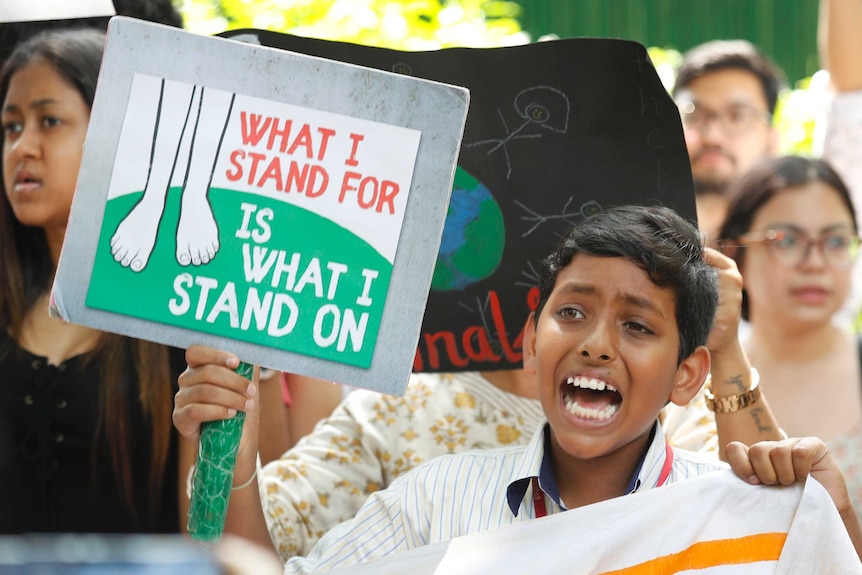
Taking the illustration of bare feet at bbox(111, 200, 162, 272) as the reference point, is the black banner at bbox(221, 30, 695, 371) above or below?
above

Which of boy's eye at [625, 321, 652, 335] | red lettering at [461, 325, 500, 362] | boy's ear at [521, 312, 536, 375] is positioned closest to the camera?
boy's eye at [625, 321, 652, 335]

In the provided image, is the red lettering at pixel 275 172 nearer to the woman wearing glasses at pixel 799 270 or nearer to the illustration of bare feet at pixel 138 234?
the illustration of bare feet at pixel 138 234

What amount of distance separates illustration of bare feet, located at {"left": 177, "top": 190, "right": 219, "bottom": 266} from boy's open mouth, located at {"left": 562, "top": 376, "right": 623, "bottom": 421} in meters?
0.63

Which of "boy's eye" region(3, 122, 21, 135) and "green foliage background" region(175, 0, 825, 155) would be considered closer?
"boy's eye" region(3, 122, 21, 135)

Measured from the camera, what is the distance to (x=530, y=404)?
9.00 ft

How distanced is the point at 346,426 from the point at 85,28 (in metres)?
1.02

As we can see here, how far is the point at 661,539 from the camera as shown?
2.07 meters

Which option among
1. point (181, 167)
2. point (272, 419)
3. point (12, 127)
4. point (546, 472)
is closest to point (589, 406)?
point (546, 472)

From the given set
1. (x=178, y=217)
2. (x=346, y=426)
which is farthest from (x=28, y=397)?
(x=178, y=217)

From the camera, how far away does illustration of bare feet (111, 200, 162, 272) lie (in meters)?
2.12

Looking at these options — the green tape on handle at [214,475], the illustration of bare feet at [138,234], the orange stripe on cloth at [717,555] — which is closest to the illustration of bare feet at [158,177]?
the illustration of bare feet at [138,234]

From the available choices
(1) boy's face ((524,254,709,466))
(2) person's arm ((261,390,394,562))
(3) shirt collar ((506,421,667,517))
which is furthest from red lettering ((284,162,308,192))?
(2) person's arm ((261,390,394,562))

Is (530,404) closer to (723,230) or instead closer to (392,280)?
(392,280)

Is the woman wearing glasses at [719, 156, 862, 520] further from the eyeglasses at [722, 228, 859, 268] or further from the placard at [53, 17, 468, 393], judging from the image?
the placard at [53, 17, 468, 393]
